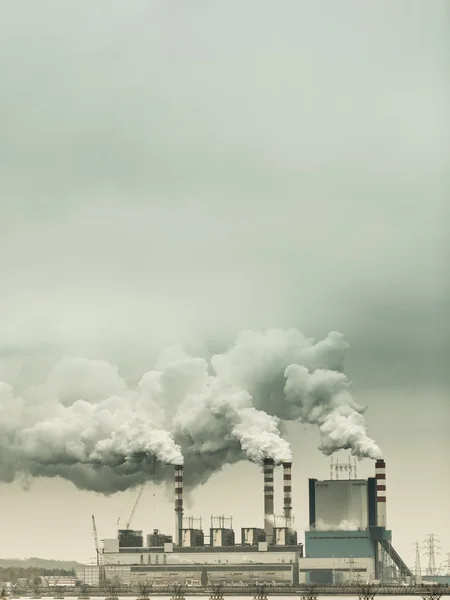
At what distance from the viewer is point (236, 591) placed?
65.1 meters

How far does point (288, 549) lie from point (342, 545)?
2.38 m

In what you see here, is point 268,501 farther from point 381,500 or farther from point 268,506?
point 381,500

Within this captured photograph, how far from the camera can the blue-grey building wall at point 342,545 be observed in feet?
224

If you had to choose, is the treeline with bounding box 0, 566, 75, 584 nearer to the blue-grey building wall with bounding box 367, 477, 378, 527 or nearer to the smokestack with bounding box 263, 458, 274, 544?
the smokestack with bounding box 263, 458, 274, 544

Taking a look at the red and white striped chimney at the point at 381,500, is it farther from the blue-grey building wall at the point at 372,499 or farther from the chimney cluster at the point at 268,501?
the chimney cluster at the point at 268,501

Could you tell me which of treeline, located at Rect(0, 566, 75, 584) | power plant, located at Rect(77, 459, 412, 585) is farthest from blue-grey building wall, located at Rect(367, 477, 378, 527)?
treeline, located at Rect(0, 566, 75, 584)

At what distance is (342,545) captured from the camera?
225 ft

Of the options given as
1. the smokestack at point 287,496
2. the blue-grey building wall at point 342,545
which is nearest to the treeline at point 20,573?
the smokestack at point 287,496

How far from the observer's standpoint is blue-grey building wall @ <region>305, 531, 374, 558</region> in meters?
68.4

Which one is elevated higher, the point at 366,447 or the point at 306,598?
the point at 366,447

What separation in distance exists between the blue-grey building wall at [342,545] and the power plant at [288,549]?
4 centimetres

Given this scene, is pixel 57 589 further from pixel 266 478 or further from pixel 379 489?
pixel 379 489

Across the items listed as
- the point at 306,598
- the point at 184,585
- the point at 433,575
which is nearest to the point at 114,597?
the point at 184,585

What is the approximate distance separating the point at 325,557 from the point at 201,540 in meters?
5.93
